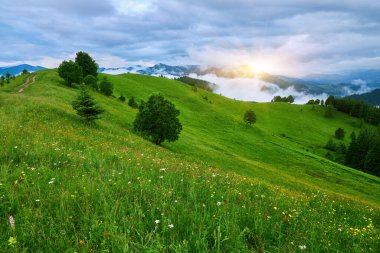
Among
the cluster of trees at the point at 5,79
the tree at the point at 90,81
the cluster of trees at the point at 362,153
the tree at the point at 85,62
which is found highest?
the tree at the point at 85,62

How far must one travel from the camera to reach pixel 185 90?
171 meters

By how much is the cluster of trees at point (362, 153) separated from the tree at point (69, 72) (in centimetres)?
10526

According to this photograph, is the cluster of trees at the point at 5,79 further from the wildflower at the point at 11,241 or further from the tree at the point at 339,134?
the tree at the point at 339,134

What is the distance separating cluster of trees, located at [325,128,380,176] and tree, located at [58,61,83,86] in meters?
105

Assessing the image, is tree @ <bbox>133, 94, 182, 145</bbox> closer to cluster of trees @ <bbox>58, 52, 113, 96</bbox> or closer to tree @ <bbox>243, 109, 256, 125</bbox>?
cluster of trees @ <bbox>58, 52, 113, 96</bbox>

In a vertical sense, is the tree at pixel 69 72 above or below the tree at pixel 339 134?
above

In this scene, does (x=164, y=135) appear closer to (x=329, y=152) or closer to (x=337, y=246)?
(x=337, y=246)

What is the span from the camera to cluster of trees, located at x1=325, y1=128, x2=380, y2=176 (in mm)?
110750

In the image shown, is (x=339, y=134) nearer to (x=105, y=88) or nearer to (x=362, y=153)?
(x=362, y=153)

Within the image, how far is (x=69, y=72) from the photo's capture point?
83.2 meters

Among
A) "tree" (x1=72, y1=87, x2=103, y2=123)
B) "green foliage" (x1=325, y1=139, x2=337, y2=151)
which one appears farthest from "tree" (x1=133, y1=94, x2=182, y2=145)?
"green foliage" (x1=325, y1=139, x2=337, y2=151)

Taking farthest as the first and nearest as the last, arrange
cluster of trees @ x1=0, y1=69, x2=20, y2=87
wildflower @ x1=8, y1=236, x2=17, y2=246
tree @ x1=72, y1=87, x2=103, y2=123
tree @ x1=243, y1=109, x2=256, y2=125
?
tree @ x1=243, y1=109, x2=256, y2=125 → cluster of trees @ x1=0, y1=69, x2=20, y2=87 → tree @ x1=72, y1=87, x2=103, y2=123 → wildflower @ x1=8, y1=236, x2=17, y2=246

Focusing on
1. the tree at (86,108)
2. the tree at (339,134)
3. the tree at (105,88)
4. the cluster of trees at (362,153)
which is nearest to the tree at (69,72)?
the tree at (105,88)

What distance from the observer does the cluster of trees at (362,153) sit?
4360 inches
